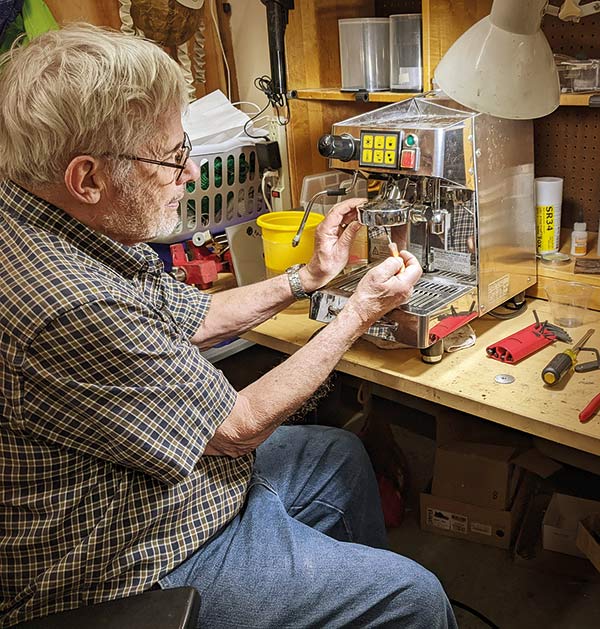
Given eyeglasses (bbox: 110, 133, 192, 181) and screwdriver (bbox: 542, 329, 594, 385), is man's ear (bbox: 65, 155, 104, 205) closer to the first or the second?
eyeglasses (bbox: 110, 133, 192, 181)

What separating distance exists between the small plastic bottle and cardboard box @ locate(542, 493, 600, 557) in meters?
0.68

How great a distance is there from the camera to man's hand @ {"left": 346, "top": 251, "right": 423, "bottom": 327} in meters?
1.32

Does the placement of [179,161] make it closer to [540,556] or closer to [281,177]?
[281,177]

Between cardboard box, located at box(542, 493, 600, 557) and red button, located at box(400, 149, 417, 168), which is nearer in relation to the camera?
red button, located at box(400, 149, 417, 168)

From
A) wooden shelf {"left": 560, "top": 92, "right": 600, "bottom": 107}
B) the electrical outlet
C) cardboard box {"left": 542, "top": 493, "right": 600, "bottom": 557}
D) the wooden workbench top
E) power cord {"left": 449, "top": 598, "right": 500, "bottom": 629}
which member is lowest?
power cord {"left": 449, "top": 598, "right": 500, "bottom": 629}

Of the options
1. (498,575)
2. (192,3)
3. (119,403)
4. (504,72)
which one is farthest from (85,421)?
(192,3)

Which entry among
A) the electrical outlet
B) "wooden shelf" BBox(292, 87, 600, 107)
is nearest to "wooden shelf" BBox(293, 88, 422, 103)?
"wooden shelf" BBox(292, 87, 600, 107)

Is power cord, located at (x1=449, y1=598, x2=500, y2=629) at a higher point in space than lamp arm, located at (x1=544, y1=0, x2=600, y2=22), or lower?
lower

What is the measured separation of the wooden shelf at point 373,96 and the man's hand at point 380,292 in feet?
1.72

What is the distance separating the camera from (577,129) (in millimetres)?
1734

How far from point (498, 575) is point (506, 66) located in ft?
4.71

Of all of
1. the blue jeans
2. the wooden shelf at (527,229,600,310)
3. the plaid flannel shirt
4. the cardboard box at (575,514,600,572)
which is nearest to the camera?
the plaid flannel shirt

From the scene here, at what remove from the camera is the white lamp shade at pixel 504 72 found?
1.03 meters

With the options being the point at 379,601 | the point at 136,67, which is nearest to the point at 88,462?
the point at 379,601
